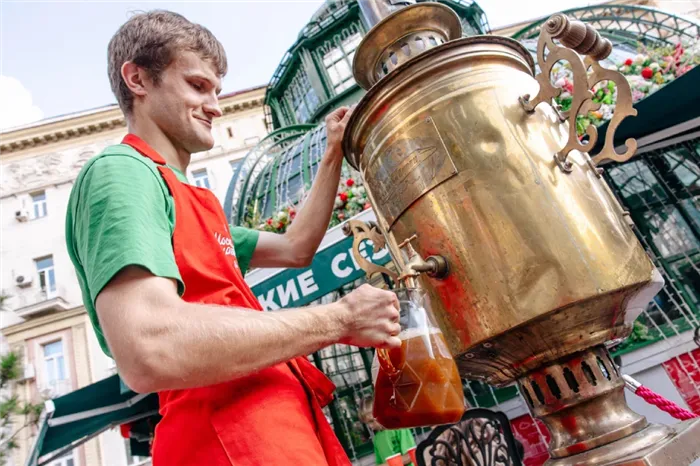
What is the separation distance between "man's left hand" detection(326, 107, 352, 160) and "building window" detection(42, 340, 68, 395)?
58.6 ft

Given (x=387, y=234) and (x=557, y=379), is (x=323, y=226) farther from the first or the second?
(x=557, y=379)

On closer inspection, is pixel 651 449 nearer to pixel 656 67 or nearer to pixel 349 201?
pixel 349 201

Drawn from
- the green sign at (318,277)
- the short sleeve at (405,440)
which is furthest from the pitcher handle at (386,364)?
the short sleeve at (405,440)

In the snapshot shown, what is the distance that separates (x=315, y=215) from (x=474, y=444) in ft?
4.94

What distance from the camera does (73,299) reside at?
17.8 m

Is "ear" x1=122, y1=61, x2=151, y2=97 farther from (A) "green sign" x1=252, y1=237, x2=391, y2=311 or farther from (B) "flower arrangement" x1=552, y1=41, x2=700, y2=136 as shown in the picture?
(B) "flower arrangement" x1=552, y1=41, x2=700, y2=136

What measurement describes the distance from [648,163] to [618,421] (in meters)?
5.31

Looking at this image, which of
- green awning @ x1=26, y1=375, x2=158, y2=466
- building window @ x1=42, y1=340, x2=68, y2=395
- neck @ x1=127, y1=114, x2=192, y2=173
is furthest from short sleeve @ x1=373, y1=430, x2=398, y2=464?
building window @ x1=42, y1=340, x2=68, y2=395

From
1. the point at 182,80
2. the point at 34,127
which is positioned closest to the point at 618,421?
the point at 182,80

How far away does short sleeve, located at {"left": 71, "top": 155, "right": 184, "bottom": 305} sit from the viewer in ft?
2.52

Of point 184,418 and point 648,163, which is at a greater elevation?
point 648,163

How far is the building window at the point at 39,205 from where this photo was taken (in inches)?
766

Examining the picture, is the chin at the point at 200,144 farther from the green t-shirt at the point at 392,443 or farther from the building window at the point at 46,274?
the building window at the point at 46,274

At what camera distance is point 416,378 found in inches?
35.2
